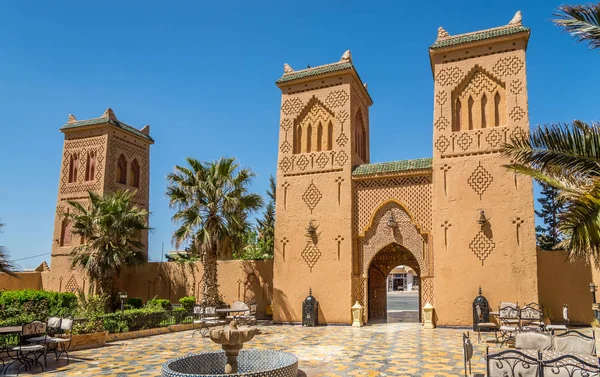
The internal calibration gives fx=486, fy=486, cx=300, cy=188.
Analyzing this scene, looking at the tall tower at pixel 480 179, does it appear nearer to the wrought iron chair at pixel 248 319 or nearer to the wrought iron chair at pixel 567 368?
the wrought iron chair at pixel 248 319

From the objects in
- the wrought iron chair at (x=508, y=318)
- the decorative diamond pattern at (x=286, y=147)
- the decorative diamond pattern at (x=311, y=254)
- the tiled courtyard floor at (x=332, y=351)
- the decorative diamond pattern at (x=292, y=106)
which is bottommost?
the tiled courtyard floor at (x=332, y=351)

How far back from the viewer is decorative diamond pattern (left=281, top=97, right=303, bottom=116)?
17.9 m

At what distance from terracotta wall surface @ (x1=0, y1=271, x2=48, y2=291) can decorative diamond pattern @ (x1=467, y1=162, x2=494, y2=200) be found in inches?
758

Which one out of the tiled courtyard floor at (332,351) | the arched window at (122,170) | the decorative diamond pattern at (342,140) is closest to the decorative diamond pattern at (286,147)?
the decorative diamond pattern at (342,140)

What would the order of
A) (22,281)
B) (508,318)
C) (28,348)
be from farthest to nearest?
(22,281), (508,318), (28,348)

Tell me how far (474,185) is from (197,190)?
8.96 m

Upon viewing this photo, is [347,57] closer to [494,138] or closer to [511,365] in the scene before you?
[494,138]

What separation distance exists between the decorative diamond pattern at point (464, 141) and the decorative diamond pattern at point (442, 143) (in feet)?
1.18

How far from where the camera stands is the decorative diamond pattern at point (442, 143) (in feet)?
50.0

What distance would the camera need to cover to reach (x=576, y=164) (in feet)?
22.6

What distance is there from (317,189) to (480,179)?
5.34 m

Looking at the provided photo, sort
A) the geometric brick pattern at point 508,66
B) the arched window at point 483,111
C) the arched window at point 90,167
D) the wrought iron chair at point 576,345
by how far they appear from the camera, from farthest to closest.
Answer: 1. the arched window at point 90,167
2. the arched window at point 483,111
3. the geometric brick pattern at point 508,66
4. the wrought iron chair at point 576,345

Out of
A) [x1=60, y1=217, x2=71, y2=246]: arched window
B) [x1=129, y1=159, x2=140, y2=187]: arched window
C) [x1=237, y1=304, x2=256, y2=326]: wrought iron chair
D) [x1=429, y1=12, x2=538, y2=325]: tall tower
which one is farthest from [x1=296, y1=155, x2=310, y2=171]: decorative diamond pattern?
[x1=60, y1=217, x2=71, y2=246]: arched window

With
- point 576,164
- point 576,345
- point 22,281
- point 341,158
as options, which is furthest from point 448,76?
point 22,281
